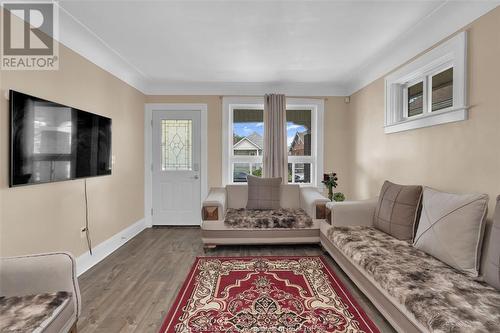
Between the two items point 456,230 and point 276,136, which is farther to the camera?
point 276,136

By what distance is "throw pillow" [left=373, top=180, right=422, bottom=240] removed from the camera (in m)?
2.38

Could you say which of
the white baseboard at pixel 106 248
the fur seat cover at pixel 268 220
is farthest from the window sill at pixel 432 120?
the white baseboard at pixel 106 248

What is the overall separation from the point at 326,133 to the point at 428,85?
6.43ft

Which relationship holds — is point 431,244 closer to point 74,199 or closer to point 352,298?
point 352,298

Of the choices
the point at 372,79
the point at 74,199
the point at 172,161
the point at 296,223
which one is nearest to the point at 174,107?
the point at 172,161

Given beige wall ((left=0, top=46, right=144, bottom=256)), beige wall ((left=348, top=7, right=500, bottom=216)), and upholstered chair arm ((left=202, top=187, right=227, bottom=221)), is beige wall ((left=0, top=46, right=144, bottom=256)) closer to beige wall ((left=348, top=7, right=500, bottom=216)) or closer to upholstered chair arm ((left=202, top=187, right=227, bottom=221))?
upholstered chair arm ((left=202, top=187, right=227, bottom=221))

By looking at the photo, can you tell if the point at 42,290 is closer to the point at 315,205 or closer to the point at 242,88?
the point at 315,205

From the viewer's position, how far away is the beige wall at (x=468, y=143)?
1.88 meters

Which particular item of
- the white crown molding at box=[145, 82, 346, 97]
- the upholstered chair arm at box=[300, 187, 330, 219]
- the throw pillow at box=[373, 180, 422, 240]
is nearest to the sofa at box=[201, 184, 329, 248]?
the upholstered chair arm at box=[300, 187, 330, 219]

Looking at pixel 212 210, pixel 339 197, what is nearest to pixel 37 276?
pixel 212 210

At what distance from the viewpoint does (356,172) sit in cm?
421

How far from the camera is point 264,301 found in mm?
2135

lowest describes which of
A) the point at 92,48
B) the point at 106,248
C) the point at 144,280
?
the point at 144,280

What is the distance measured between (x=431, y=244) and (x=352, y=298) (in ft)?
2.54
